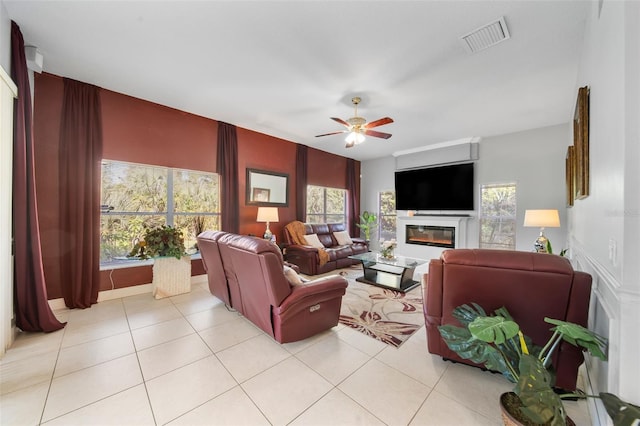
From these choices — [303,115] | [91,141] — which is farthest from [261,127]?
[91,141]

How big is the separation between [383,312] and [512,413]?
1.84m

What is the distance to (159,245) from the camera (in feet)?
11.6

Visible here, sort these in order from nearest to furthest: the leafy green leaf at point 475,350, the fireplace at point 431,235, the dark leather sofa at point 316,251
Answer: the leafy green leaf at point 475,350, the dark leather sofa at point 316,251, the fireplace at point 431,235

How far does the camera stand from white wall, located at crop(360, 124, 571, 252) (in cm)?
461

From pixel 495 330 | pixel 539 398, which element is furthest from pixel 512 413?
pixel 495 330

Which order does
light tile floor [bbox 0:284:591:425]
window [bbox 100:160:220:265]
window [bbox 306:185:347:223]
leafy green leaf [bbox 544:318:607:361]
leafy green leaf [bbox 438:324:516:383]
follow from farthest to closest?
window [bbox 306:185:347:223] → window [bbox 100:160:220:265] → light tile floor [bbox 0:284:591:425] → leafy green leaf [bbox 438:324:516:383] → leafy green leaf [bbox 544:318:607:361]

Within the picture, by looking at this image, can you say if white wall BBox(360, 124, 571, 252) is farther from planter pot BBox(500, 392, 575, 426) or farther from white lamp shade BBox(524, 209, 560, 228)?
planter pot BBox(500, 392, 575, 426)

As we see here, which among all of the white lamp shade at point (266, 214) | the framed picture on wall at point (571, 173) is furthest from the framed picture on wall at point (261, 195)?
the framed picture on wall at point (571, 173)

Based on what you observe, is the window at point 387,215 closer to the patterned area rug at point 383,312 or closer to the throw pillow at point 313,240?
→ the throw pillow at point 313,240

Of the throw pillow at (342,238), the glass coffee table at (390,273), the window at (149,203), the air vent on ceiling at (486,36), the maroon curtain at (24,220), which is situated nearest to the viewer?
the air vent on ceiling at (486,36)

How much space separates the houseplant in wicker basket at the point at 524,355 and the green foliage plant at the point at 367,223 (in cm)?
549

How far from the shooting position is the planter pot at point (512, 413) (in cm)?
125

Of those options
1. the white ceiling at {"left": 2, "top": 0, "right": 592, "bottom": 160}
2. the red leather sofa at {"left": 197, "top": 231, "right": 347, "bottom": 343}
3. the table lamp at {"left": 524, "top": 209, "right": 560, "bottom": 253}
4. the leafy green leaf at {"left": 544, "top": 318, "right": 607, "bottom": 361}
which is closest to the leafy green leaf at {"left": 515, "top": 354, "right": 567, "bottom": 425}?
the leafy green leaf at {"left": 544, "top": 318, "right": 607, "bottom": 361}

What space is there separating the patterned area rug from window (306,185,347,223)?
9.38 ft
